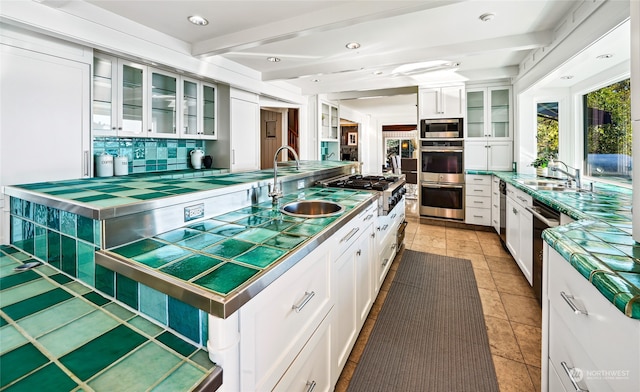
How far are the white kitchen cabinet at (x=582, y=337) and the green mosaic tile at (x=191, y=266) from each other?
108 cm

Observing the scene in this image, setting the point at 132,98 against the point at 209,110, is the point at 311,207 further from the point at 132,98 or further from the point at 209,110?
the point at 209,110

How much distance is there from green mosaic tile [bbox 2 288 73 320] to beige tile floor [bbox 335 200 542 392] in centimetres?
138

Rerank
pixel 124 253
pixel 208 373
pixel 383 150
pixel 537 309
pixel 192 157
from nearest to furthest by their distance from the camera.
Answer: pixel 208 373 → pixel 124 253 → pixel 537 309 → pixel 192 157 → pixel 383 150

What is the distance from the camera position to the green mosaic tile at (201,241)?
1.12 m

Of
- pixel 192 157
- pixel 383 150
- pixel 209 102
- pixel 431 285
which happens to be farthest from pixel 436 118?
pixel 383 150

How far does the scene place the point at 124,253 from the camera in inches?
40.6

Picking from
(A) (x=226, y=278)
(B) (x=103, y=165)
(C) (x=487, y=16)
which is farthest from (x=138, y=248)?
(C) (x=487, y=16)

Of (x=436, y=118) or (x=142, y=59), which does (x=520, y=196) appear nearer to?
(x=436, y=118)

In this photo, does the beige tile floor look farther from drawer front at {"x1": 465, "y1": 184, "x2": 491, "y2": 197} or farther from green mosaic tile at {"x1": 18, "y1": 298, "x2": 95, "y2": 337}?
green mosaic tile at {"x1": 18, "y1": 298, "x2": 95, "y2": 337}

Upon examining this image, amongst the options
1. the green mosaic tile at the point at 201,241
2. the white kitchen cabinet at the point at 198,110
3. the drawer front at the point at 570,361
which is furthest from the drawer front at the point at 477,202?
the green mosaic tile at the point at 201,241

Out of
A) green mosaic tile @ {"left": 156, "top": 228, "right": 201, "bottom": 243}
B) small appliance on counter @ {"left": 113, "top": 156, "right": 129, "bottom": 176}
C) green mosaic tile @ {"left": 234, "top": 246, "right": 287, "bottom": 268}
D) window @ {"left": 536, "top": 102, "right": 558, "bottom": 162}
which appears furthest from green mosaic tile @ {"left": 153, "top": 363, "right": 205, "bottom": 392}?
window @ {"left": 536, "top": 102, "right": 558, "bottom": 162}

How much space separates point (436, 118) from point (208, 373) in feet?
16.8

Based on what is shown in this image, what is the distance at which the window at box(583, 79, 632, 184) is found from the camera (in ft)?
8.74

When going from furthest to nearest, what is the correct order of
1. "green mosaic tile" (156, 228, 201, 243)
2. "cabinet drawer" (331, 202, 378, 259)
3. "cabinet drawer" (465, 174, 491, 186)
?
"cabinet drawer" (465, 174, 491, 186) → "cabinet drawer" (331, 202, 378, 259) → "green mosaic tile" (156, 228, 201, 243)
